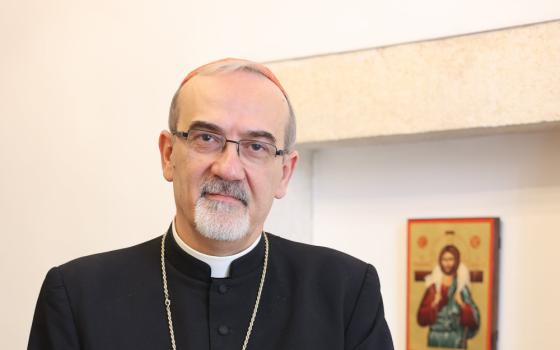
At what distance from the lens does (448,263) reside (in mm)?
3158

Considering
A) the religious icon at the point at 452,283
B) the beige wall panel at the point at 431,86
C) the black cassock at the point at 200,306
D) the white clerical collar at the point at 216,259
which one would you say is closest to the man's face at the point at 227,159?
the white clerical collar at the point at 216,259

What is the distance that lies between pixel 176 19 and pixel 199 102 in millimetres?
1584

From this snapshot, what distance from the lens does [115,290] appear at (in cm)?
229

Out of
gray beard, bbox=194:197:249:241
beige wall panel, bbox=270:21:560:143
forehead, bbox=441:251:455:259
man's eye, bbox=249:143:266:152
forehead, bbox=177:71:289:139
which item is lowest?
forehead, bbox=441:251:455:259

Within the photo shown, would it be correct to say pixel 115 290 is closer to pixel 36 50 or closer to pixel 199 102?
pixel 199 102

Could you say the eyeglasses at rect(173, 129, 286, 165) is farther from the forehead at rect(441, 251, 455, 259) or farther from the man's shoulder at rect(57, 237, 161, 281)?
the forehead at rect(441, 251, 455, 259)

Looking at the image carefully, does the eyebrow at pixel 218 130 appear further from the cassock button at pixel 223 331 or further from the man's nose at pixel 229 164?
the cassock button at pixel 223 331

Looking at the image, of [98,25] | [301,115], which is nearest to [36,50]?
[98,25]

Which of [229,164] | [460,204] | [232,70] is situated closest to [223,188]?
[229,164]

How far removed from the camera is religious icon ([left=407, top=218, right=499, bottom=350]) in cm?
305

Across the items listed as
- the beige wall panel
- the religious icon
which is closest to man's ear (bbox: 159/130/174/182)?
the beige wall panel

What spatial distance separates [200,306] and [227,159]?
1.55 feet

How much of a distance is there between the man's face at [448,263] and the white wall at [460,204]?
16 cm

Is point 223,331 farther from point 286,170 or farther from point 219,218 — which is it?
point 286,170
